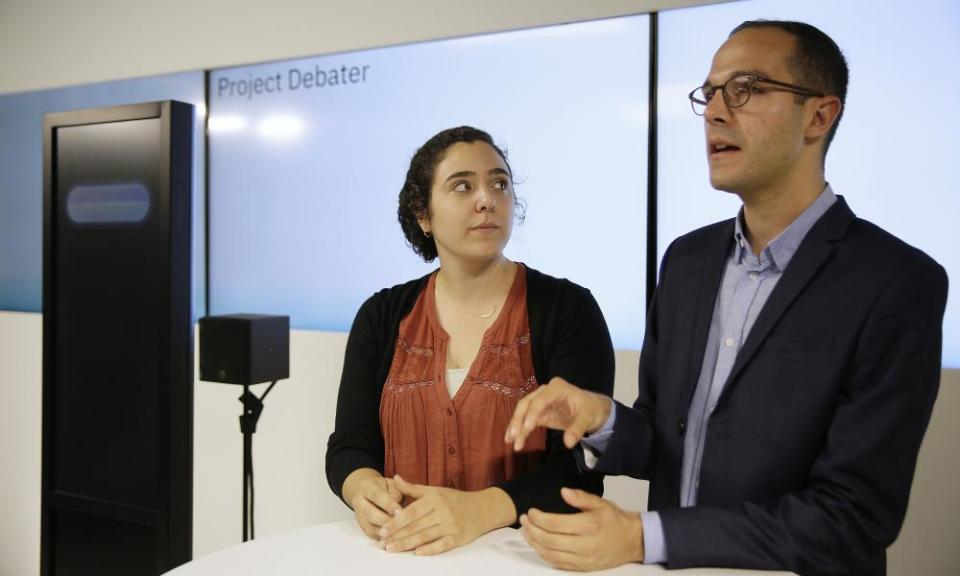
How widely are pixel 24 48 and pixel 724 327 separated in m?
4.55

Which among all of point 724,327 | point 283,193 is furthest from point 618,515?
point 283,193

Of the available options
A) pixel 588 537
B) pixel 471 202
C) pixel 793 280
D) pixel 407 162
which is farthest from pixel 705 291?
pixel 407 162

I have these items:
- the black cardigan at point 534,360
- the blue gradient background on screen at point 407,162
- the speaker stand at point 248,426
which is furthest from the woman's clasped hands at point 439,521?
the blue gradient background on screen at point 407,162

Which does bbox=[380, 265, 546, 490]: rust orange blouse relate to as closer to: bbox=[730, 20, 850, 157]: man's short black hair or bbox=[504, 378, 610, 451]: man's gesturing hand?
bbox=[504, 378, 610, 451]: man's gesturing hand

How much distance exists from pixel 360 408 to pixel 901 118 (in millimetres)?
2059

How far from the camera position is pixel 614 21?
3219mm

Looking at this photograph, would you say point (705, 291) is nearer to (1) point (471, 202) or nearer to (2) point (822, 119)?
(2) point (822, 119)

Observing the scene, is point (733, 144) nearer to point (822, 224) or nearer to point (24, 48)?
point (822, 224)

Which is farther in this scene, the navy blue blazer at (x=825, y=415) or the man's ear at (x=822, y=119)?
the man's ear at (x=822, y=119)

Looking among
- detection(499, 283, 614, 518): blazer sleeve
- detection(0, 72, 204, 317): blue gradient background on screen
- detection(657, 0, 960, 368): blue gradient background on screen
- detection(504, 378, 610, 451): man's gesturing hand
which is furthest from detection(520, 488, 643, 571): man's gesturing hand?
→ detection(0, 72, 204, 317): blue gradient background on screen

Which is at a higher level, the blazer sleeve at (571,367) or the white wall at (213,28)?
the white wall at (213,28)

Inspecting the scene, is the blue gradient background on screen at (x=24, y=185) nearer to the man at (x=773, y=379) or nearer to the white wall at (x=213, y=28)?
the white wall at (x=213, y=28)

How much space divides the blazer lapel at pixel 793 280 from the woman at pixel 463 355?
499 mm

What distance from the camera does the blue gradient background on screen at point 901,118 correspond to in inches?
107
